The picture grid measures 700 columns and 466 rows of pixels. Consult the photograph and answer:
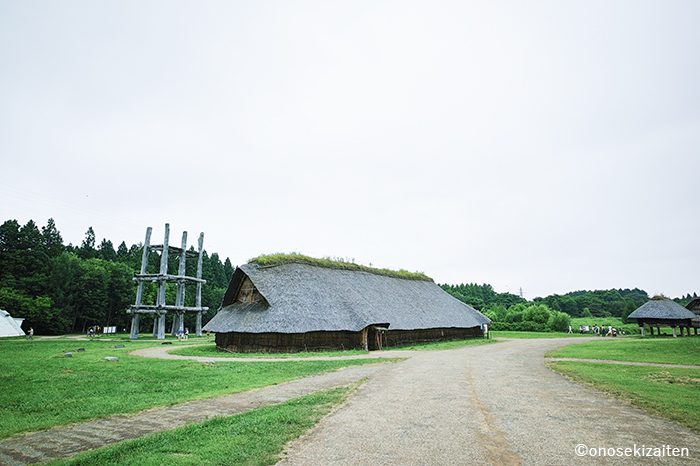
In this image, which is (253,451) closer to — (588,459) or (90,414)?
(588,459)

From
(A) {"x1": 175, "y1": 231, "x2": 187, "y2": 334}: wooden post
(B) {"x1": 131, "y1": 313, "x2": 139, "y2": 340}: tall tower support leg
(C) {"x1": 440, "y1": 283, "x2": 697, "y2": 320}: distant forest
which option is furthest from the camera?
(C) {"x1": 440, "y1": 283, "x2": 697, "y2": 320}: distant forest

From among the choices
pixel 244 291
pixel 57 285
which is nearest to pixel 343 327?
pixel 244 291

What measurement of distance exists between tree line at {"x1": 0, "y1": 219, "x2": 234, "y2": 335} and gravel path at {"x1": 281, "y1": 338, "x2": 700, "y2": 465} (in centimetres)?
6643

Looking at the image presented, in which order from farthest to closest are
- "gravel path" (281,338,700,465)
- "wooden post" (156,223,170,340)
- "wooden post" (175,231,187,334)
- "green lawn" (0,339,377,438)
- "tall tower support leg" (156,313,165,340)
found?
1. "wooden post" (175,231,187,334)
2. "wooden post" (156,223,170,340)
3. "tall tower support leg" (156,313,165,340)
4. "green lawn" (0,339,377,438)
5. "gravel path" (281,338,700,465)

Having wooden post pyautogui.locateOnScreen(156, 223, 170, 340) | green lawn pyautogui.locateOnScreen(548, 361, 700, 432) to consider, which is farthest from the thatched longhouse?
wooden post pyautogui.locateOnScreen(156, 223, 170, 340)

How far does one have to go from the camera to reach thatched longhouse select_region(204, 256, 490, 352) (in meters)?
30.8

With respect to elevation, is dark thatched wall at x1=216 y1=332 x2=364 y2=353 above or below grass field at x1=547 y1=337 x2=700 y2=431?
above

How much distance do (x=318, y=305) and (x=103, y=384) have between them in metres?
19.5

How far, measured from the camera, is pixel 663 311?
174 ft

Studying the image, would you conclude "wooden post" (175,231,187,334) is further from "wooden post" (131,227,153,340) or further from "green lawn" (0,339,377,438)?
"green lawn" (0,339,377,438)

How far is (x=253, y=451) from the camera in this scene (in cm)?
671

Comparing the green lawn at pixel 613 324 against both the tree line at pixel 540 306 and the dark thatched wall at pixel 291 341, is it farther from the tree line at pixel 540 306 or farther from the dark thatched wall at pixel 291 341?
the dark thatched wall at pixel 291 341

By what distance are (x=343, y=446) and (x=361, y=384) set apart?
7645 millimetres

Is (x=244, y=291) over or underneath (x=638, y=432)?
over
